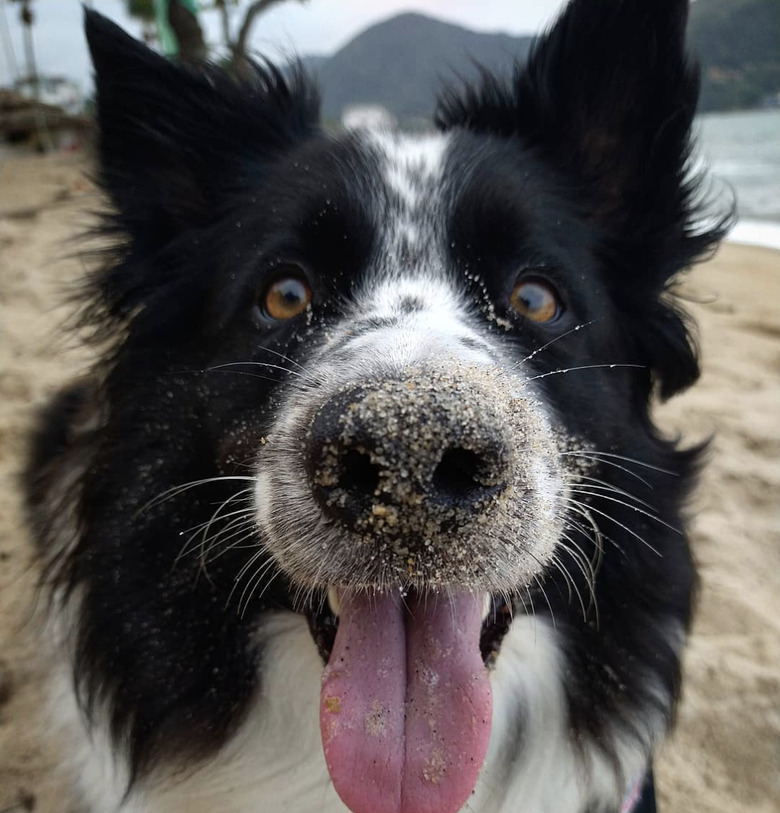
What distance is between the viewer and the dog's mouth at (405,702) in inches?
66.0

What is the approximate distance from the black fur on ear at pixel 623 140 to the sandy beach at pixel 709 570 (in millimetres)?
228

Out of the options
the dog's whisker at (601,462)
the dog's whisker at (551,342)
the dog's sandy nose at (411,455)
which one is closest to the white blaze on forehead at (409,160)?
the dog's whisker at (551,342)

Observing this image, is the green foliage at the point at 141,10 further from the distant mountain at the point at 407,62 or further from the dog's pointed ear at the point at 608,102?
the dog's pointed ear at the point at 608,102

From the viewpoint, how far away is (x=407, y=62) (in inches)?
236

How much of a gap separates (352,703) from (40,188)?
39.3 feet

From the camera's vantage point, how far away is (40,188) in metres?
11.6

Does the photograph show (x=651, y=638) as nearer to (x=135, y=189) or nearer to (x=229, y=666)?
(x=229, y=666)

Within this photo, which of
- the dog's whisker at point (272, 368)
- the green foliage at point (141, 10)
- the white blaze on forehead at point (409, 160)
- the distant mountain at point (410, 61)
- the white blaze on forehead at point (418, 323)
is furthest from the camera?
the green foliage at point (141, 10)

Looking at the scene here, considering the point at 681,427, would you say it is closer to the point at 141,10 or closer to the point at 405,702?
the point at 405,702

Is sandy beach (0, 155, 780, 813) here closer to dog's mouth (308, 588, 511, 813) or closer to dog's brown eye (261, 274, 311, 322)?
dog's brown eye (261, 274, 311, 322)

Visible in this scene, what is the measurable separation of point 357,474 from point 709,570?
9.23 ft

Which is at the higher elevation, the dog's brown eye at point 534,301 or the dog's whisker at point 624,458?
the dog's brown eye at point 534,301

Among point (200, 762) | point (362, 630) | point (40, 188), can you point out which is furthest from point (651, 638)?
point (40, 188)

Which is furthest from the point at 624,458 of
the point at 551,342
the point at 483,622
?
the point at 483,622
